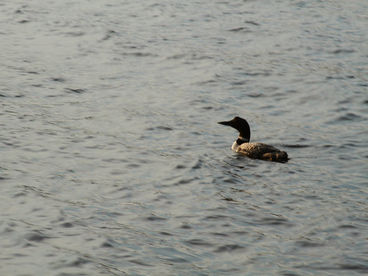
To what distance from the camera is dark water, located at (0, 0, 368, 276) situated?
11923 mm

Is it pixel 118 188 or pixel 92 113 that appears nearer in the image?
pixel 118 188

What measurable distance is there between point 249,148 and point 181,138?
1.59m

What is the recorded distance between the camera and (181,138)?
1714 cm

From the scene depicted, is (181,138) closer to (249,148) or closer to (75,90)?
(249,148)

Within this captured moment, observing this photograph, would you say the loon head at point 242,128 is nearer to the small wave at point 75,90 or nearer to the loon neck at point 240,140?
the loon neck at point 240,140

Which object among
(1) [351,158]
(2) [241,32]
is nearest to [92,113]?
(1) [351,158]

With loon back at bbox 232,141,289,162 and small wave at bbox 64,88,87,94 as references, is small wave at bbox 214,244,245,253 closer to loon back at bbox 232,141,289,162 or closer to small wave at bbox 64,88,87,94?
loon back at bbox 232,141,289,162

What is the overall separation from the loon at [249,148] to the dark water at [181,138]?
0.53ft

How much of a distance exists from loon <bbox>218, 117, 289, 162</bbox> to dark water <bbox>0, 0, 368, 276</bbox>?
0.16m

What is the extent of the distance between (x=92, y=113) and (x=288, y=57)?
23.2 ft

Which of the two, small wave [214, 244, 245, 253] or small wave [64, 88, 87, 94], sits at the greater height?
small wave [64, 88, 87, 94]

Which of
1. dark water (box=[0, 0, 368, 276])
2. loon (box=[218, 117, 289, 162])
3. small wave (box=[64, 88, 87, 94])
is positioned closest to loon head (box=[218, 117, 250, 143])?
loon (box=[218, 117, 289, 162])

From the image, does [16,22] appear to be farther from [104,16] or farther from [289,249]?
[289,249]

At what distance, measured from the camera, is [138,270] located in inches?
439
